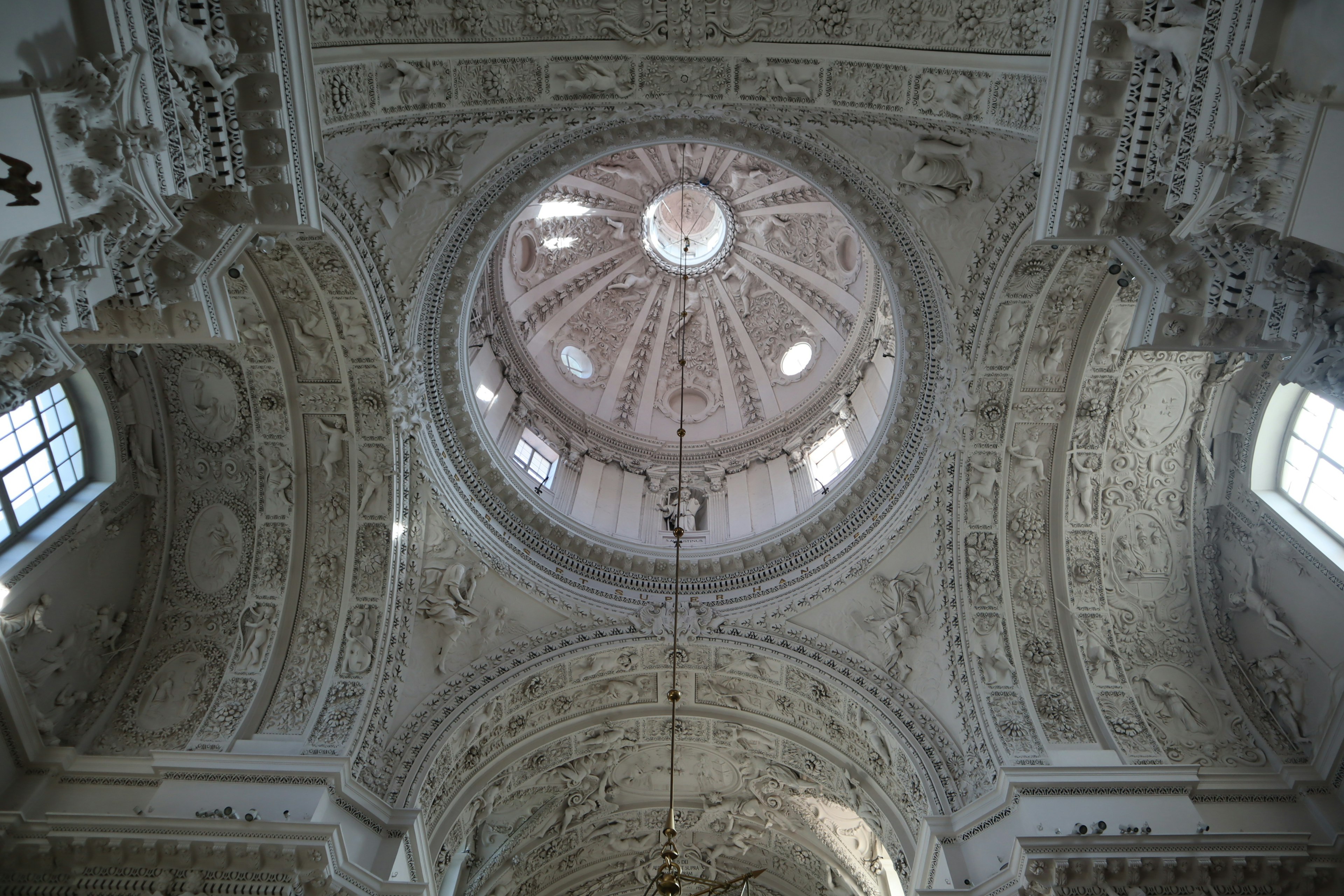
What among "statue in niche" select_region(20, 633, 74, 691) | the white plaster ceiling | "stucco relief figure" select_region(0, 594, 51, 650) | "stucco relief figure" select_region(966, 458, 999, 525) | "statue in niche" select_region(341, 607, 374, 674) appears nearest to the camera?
"stucco relief figure" select_region(0, 594, 51, 650)

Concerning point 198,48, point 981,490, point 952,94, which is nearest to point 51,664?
point 198,48

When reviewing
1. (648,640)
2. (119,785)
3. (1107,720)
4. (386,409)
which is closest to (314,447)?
(386,409)

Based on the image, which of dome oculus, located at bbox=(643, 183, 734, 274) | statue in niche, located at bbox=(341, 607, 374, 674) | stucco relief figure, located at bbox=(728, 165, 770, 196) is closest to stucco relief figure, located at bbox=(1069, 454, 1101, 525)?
stucco relief figure, located at bbox=(728, 165, 770, 196)

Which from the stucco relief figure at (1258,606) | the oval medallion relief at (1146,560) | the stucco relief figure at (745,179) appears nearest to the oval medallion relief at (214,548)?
the oval medallion relief at (1146,560)

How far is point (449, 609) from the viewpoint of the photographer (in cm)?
1408

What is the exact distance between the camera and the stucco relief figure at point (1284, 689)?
474 inches

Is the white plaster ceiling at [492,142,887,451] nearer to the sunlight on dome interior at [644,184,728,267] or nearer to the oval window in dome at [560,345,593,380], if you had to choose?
the oval window in dome at [560,345,593,380]

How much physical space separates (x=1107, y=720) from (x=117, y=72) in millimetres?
14286

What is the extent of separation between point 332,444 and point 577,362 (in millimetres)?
9286

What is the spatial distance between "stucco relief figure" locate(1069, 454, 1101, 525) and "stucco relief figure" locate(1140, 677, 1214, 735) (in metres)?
2.70

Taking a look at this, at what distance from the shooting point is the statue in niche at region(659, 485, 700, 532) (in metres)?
18.5

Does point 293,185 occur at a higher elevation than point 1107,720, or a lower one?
higher

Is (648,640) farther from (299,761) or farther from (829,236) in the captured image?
(829,236)

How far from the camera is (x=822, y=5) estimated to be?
10.4m
